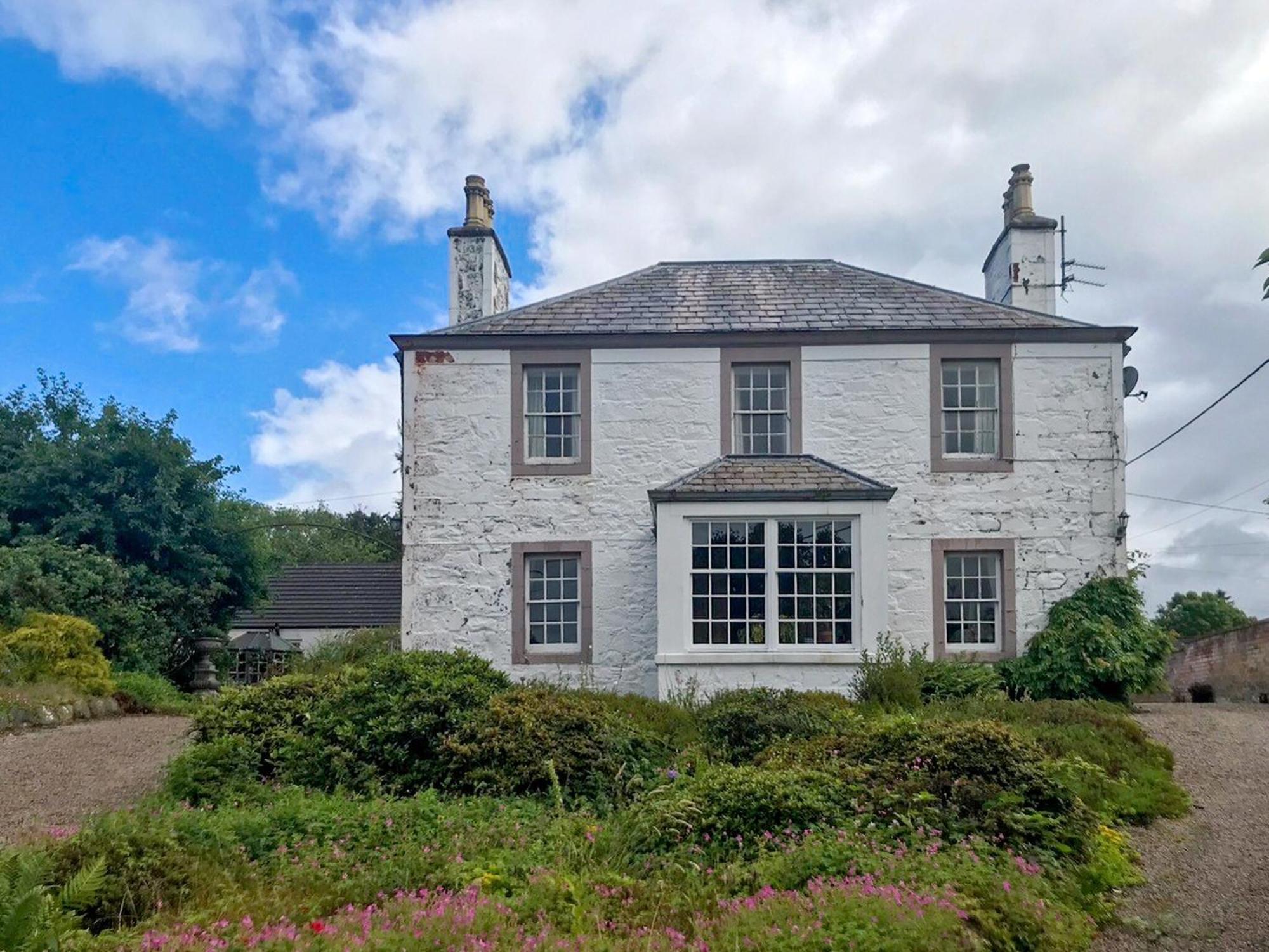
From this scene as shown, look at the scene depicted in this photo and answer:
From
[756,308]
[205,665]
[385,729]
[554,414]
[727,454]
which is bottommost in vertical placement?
[205,665]

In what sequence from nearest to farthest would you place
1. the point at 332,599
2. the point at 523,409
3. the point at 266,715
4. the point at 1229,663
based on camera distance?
1. the point at 266,715
2. the point at 523,409
3. the point at 1229,663
4. the point at 332,599

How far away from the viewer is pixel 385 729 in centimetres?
923

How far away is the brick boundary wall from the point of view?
66.7 ft

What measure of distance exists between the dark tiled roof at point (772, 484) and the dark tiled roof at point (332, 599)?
713 inches

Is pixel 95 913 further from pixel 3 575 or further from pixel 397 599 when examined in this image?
pixel 397 599

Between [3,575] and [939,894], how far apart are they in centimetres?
1727

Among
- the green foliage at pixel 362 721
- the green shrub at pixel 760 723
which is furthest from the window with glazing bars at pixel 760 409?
the green foliage at pixel 362 721

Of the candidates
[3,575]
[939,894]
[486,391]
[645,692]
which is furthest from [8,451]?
[939,894]

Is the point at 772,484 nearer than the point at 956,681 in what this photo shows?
No

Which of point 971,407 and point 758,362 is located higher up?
point 758,362

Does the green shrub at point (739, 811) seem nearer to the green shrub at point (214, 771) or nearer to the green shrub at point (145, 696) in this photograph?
the green shrub at point (214, 771)

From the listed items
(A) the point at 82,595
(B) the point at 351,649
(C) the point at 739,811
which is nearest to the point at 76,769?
(C) the point at 739,811

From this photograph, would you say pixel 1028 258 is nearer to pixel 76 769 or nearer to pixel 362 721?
pixel 362 721

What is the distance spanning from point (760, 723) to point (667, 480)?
7.11 m
